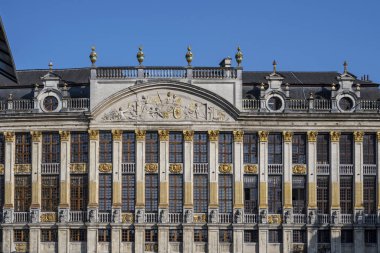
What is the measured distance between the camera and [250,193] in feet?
185

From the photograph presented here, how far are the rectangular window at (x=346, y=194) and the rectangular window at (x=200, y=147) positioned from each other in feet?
30.2

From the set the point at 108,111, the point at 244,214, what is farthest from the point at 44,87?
the point at 244,214

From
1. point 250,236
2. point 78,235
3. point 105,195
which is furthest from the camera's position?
point 105,195

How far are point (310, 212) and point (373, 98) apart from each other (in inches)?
366

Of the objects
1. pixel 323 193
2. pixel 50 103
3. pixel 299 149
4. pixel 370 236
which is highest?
pixel 50 103

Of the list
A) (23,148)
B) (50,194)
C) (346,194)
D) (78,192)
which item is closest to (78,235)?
(78,192)

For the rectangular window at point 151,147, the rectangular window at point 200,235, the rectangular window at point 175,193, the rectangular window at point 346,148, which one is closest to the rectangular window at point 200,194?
the rectangular window at point 175,193

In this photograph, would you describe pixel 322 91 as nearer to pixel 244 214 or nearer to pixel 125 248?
pixel 244 214

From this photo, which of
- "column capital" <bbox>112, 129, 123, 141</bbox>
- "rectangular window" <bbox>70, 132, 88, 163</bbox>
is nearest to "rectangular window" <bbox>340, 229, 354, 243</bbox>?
"column capital" <bbox>112, 129, 123, 141</bbox>

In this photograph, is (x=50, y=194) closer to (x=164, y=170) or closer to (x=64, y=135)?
(x=64, y=135)

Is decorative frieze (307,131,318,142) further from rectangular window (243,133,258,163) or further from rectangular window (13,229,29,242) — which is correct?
rectangular window (13,229,29,242)

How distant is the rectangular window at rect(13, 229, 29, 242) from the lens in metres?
55.8

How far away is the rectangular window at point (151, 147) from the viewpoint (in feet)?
184

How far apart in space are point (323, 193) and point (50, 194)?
1808 cm
